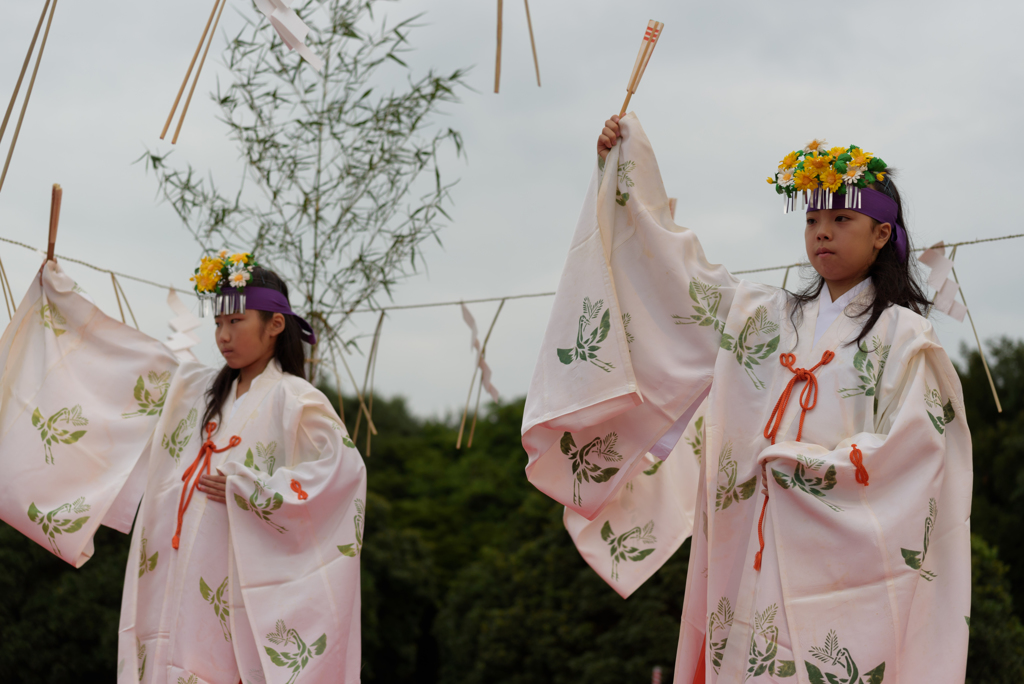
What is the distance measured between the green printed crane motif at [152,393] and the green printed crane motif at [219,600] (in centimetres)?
71

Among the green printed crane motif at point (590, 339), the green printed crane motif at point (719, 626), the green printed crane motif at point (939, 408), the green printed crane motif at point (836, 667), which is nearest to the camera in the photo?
the green printed crane motif at point (836, 667)

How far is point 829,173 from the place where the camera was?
7.43 feet

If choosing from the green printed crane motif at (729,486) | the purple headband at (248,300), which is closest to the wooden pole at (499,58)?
the green printed crane motif at (729,486)

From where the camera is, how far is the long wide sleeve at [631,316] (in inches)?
96.0

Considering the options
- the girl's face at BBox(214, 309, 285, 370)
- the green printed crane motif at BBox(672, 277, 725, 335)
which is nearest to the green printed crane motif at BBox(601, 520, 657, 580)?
the green printed crane motif at BBox(672, 277, 725, 335)

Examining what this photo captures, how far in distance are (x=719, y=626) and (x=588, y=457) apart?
55 centimetres

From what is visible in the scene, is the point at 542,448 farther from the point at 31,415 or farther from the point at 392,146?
the point at 392,146

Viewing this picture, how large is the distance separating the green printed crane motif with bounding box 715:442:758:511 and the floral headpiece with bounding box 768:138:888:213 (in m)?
0.65

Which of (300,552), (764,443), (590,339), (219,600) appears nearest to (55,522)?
(219,600)

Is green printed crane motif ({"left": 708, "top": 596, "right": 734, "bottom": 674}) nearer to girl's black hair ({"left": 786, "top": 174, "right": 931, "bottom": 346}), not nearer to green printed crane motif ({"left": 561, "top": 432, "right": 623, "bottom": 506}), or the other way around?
green printed crane motif ({"left": 561, "top": 432, "right": 623, "bottom": 506})

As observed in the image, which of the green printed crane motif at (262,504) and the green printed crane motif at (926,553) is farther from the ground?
the green printed crane motif at (926,553)

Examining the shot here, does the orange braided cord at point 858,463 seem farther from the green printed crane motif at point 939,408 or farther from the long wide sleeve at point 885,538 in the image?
the green printed crane motif at point 939,408

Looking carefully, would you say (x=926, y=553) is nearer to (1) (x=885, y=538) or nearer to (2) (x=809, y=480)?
(1) (x=885, y=538)

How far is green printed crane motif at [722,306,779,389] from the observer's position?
2316 millimetres
